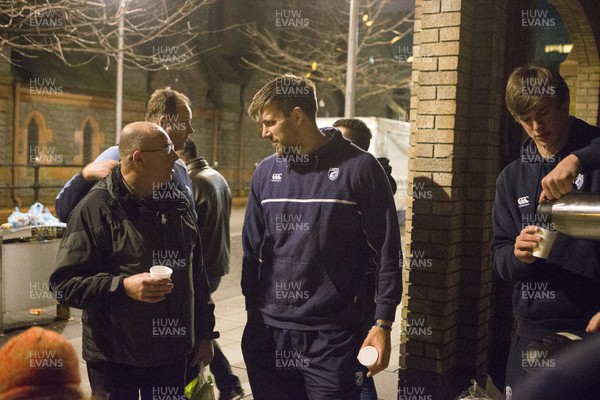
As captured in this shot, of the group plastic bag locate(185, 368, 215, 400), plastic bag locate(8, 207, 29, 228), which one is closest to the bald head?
plastic bag locate(185, 368, 215, 400)

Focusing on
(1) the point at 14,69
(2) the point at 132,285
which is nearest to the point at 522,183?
(2) the point at 132,285

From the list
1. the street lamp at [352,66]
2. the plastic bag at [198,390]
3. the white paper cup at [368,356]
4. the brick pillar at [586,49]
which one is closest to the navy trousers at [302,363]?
the white paper cup at [368,356]

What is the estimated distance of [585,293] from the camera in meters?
2.52

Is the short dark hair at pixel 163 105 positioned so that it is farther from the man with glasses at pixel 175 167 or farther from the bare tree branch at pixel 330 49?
the bare tree branch at pixel 330 49

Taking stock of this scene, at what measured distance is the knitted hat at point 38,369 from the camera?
160 cm

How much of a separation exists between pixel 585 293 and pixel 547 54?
33.5 ft

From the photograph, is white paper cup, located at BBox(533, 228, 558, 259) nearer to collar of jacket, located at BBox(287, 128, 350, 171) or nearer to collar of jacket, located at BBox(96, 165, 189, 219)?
collar of jacket, located at BBox(287, 128, 350, 171)

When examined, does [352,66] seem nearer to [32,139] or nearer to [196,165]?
[196,165]

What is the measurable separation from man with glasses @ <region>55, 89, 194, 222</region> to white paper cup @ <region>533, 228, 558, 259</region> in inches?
79.8

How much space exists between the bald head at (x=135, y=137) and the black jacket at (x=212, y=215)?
144 cm

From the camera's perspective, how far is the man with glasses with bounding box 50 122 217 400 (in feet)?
9.49

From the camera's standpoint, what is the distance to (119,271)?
2979 millimetres

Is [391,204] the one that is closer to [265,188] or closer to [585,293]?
[265,188]

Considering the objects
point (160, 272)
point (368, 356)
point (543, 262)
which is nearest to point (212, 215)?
point (160, 272)
